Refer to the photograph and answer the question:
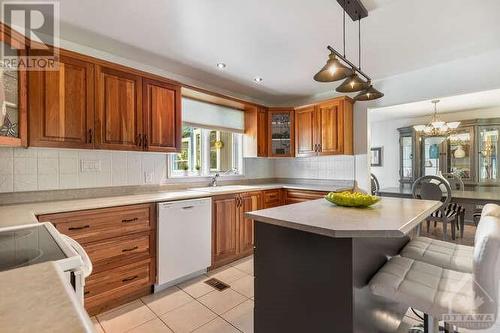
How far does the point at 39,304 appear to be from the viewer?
57 cm

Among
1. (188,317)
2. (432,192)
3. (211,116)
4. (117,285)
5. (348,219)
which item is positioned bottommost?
(188,317)

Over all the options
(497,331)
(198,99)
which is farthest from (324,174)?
(497,331)

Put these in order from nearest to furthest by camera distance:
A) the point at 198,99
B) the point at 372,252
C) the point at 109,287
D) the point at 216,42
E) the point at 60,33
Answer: the point at 372,252 → the point at 109,287 → the point at 60,33 → the point at 216,42 → the point at 198,99

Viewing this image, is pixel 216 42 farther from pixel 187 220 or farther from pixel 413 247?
pixel 413 247

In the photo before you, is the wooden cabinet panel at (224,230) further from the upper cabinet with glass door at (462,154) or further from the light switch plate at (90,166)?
the upper cabinet with glass door at (462,154)

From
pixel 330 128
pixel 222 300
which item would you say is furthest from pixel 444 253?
pixel 330 128

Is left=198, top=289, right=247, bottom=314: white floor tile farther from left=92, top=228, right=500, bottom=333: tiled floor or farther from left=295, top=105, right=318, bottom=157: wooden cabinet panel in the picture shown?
left=295, top=105, right=318, bottom=157: wooden cabinet panel

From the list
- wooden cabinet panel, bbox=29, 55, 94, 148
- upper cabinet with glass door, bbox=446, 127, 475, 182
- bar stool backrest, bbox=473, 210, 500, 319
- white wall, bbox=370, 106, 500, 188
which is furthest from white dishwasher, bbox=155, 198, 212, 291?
upper cabinet with glass door, bbox=446, 127, 475, 182

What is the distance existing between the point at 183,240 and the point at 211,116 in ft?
5.92

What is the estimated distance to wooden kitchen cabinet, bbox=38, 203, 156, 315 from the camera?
190cm

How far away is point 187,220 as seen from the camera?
255 cm

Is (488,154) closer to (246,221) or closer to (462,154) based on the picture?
(462,154)

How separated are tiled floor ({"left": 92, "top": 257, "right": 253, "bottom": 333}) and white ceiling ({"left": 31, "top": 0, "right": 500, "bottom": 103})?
242cm

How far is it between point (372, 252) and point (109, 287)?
6.75 ft
